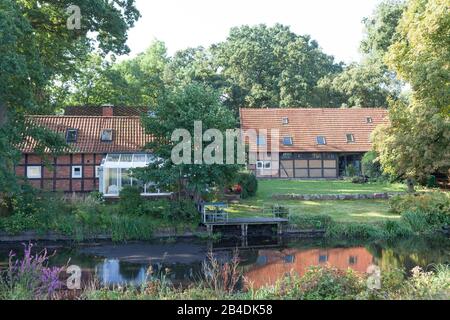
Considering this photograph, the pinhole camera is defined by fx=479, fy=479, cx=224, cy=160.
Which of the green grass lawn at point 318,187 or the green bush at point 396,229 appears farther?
the green grass lawn at point 318,187

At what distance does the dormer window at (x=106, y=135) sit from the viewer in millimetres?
23873

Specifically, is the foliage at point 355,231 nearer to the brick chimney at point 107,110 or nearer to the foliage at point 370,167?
the foliage at point 370,167

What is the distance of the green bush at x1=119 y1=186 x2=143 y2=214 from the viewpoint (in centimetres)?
1814

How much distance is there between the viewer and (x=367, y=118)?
110ft

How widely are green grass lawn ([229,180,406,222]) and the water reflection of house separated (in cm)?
339

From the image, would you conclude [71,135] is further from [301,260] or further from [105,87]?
[301,260]

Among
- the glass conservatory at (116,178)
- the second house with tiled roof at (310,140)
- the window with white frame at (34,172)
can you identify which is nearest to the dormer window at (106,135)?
the glass conservatory at (116,178)

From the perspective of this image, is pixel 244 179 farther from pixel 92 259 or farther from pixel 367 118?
pixel 367 118

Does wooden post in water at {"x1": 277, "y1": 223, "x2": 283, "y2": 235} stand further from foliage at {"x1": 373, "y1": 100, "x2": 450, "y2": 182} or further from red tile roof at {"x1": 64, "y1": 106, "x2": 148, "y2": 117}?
red tile roof at {"x1": 64, "y1": 106, "x2": 148, "y2": 117}

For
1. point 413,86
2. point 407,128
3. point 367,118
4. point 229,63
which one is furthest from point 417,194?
point 229,63

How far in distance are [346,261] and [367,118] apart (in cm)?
2143

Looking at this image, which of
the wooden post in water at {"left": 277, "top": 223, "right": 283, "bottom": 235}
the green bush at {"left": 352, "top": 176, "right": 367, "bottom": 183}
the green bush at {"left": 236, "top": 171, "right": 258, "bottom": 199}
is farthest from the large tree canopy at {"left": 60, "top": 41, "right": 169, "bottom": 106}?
the wooden post in water at {"left": 277, "top": 223, "right": 283, "bottom": 235}

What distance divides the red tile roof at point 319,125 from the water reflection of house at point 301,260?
1615 centimetres

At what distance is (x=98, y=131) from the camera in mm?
24250
